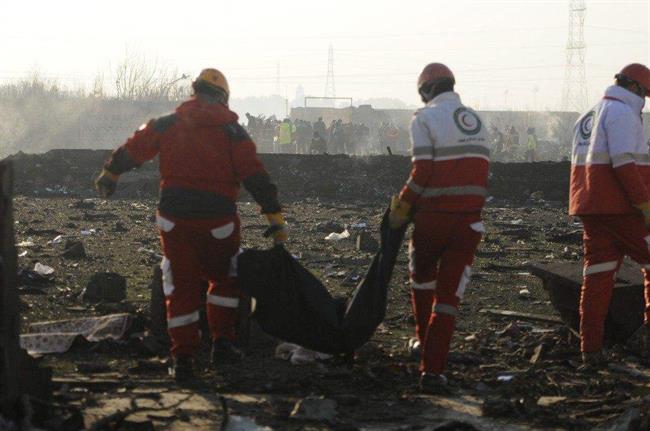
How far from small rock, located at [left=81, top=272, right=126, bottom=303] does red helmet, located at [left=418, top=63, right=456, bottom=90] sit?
3.26m

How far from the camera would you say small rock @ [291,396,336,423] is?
16.6ft

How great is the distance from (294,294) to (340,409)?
1.01 m

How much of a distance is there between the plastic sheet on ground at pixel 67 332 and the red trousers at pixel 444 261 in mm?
1989

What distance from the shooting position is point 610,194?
21.5ft

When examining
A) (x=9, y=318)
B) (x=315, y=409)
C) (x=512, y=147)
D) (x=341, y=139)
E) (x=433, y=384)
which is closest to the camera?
(x=9, y=318)

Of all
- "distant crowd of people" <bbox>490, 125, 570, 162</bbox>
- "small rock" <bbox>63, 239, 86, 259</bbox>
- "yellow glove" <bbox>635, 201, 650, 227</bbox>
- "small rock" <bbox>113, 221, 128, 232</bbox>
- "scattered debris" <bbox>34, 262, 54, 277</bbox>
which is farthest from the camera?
"distant crowd of people" <bbox>490, 125, 570, 162</bbox>

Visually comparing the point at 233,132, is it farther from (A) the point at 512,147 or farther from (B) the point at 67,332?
(A) the point at 512,147

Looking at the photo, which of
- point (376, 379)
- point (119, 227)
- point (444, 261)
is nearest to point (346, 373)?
point (376, 379)

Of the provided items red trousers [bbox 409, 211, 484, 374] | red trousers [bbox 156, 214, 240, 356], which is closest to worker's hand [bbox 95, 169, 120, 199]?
red trousers [bbox 156, 214, 240, 356]

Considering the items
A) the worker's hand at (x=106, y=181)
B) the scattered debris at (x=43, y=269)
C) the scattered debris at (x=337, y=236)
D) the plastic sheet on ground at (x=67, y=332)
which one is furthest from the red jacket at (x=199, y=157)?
the scattered debris at (x=337, y=236)

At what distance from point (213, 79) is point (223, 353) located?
5.19ft

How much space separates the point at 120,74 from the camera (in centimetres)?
7481

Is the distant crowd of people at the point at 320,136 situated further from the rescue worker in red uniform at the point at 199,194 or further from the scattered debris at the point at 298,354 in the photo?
the rescue worker in red uniform at the point at 199,194

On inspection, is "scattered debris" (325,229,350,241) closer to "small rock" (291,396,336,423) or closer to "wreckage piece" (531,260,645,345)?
"wreckage piece" (531,260,645,345)
